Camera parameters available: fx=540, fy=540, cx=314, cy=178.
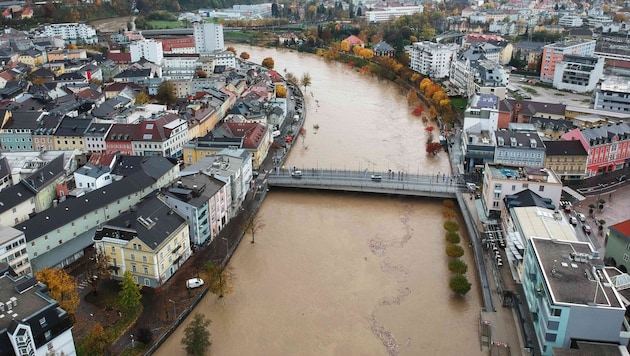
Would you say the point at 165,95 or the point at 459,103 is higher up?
the point at 165,95

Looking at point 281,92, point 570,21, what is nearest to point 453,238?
point 281,92

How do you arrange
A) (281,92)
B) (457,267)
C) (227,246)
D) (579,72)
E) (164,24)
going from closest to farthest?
(457,267) → (227,246) → (281,92) → (579,72) → (164,24)

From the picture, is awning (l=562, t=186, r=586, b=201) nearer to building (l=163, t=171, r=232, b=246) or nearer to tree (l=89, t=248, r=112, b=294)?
building (l=163, t=171, r=232, b=246)

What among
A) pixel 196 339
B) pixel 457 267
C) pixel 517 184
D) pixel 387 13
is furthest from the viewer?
pixel 387 13

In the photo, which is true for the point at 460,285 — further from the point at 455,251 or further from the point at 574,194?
the point at 574,194

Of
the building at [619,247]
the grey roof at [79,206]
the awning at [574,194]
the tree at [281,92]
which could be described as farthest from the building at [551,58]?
the grey roof at [79,206]

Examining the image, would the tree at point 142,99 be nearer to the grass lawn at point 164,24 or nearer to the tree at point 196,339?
the tree at point 196,339

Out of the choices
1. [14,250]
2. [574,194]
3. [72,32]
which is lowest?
[574,194]
